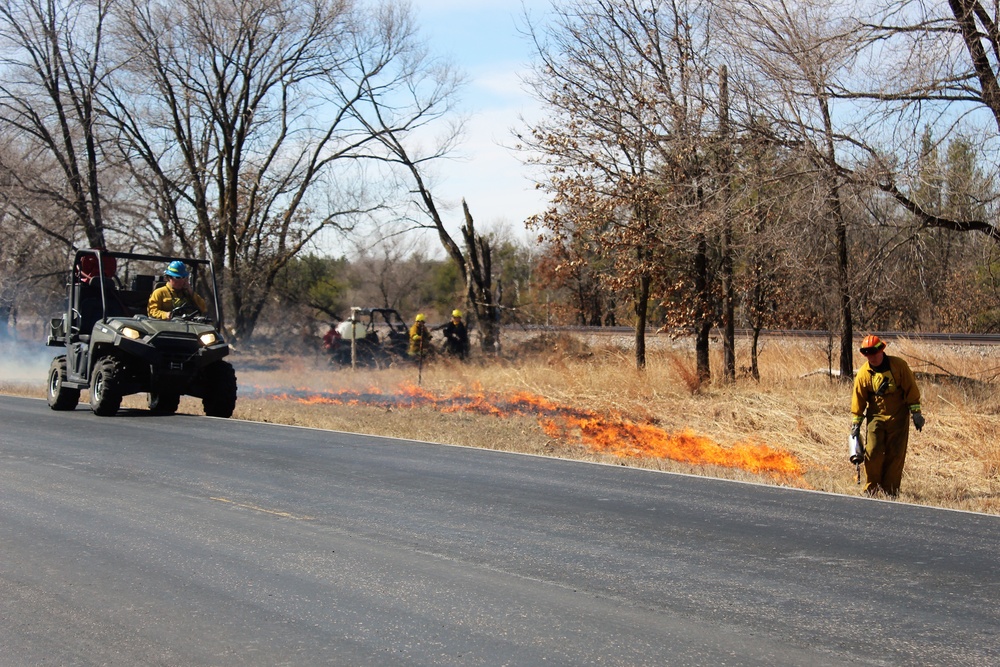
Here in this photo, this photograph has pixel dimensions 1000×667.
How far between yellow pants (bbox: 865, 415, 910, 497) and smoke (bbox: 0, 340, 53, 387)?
87.7ft

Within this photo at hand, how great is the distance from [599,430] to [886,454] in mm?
6333

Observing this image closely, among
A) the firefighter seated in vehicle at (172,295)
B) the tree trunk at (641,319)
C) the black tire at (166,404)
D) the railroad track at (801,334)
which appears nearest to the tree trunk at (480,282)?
the railroad track at (801,334)

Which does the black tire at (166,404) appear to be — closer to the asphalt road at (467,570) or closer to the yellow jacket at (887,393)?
the asphalt road at (467,570)

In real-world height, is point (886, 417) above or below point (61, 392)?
above

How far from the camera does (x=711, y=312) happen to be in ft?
79.6

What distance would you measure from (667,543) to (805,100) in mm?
12140

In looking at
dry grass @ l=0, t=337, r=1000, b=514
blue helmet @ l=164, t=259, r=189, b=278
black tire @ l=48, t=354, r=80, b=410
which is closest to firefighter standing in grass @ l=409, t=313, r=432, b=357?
dry grass @ l=0, t=337, r=1000, b=514

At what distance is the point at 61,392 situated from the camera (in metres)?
18.1

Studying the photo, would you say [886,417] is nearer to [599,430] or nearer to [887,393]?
[887,393]

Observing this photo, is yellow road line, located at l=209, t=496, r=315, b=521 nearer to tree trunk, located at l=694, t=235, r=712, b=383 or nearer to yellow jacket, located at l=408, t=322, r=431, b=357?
tree trunk, located at l=694, t=235, r=712, b=383

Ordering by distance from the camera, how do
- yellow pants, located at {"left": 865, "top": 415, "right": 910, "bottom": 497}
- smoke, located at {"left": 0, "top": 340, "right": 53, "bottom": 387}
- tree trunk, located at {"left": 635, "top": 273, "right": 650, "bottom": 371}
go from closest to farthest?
yellow pants, located at {"left": 865, "top": 415, "right": 910, "bottom": 497} < tree trunk, located at {"left": 635, "top": 273, "right": 650, "bottom": 371} < smoke, located at {"left": 0, "top": 340, "right": 53, "bottom": 387}

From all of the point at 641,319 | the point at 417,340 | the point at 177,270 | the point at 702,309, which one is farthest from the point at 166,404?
the point at 641,319

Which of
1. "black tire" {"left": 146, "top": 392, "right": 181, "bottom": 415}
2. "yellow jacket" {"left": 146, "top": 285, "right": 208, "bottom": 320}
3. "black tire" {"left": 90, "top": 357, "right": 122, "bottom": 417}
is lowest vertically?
"black tire" {"left": 146, "top": 392, "right": 181, "bottom": 415}

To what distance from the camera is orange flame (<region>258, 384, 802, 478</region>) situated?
1495 cm
